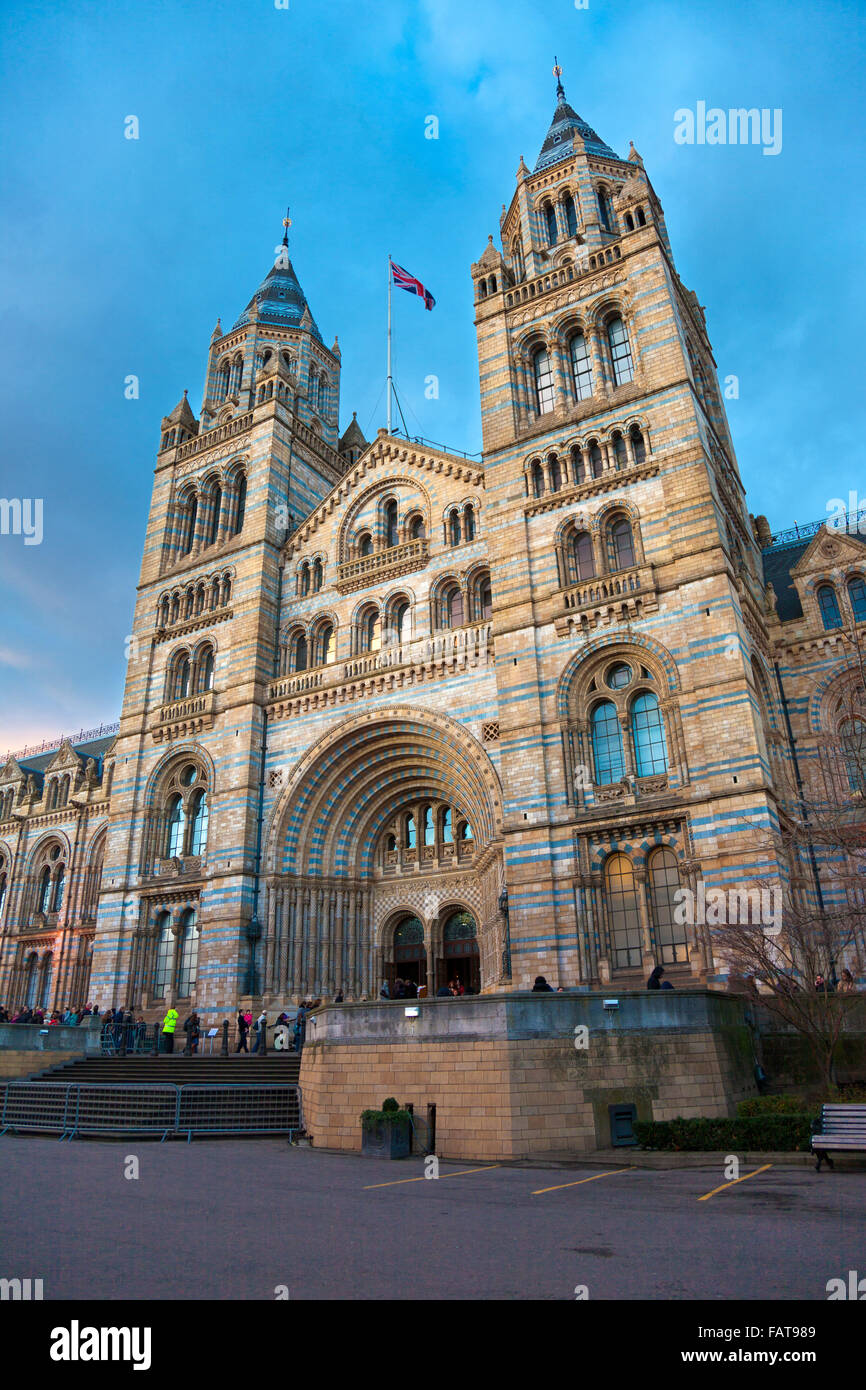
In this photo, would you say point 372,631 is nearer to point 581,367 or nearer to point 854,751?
point 581,367

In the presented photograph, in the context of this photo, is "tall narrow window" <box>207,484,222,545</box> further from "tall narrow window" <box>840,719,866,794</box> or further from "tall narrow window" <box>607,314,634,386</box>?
"tall narrow window" <box>840,719,866,794</box>

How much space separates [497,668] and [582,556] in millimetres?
4366

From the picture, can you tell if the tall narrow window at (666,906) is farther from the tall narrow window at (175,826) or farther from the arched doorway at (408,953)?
the tall narrow window at (175,826)

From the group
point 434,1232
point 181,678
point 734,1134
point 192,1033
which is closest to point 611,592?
point 734,1134

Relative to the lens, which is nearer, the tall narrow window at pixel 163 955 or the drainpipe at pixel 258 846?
the drainpipe at pixel 258 846

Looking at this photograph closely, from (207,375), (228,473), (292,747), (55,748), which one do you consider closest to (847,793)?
(292,747)

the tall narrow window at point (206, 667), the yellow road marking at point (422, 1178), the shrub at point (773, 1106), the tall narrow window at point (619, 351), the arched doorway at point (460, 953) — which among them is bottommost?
the yellow road marking at point (422, 1178)

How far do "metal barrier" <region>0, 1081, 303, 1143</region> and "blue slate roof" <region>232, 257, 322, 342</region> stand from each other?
35.1 m

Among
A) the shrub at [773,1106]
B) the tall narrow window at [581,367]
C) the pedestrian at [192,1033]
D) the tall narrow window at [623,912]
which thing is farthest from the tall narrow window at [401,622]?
the shrub at [773,1106]

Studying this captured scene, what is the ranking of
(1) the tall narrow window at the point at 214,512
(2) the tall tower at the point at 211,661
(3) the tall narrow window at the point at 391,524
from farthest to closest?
(1) the tall narrow window at the point at 214,512 < (3) the tall narrow window at the point at 391,524 < (2) the tall tower at the point at 211,661

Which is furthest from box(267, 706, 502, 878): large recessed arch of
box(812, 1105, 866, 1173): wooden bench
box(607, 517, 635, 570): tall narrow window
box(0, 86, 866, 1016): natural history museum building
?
box(812, 1105, 866, 1173): wooden bench

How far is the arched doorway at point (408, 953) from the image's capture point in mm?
29297

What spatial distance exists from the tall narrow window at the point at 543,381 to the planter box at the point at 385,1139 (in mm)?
22690
